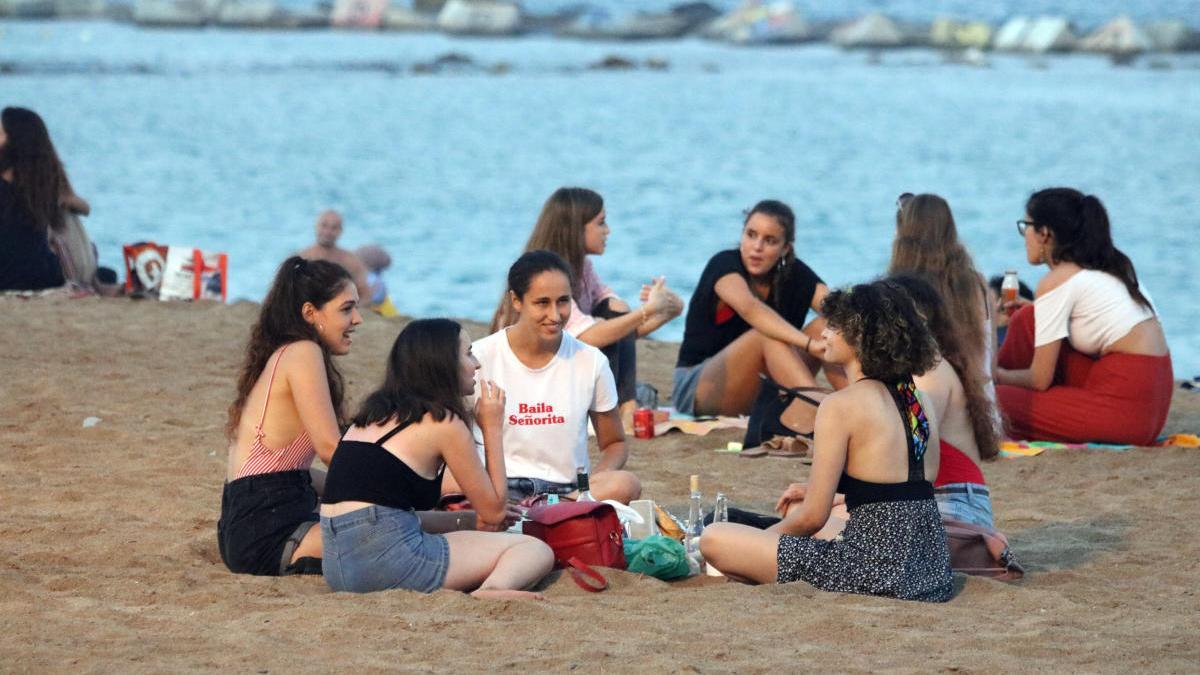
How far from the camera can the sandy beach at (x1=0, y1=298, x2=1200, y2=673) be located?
4230mm

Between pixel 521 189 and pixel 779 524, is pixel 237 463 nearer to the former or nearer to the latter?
pixel 779 524

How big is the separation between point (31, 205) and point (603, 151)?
113ft

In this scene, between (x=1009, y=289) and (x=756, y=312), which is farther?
(x=1009, y=289)

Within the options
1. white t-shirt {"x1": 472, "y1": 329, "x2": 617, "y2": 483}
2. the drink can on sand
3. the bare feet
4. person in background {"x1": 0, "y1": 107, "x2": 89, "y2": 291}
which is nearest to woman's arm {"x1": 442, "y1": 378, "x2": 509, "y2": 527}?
the bare feet

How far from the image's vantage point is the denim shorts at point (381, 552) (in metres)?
4.72

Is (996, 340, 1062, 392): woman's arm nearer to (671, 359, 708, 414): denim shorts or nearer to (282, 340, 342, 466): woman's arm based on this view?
(671, 359, 708, 414): denim shorts

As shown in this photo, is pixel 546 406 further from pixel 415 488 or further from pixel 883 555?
pixel 883 555

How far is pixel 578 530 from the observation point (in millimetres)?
5074

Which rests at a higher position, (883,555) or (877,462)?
(877,462)

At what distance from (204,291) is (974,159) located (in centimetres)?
3366

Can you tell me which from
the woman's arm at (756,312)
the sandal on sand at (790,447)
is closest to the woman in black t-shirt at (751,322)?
the woman's arm at (756,312)

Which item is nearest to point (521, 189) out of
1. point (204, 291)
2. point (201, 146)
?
point (201, 146)

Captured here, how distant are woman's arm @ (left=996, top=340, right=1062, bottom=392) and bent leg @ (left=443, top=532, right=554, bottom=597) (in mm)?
3357

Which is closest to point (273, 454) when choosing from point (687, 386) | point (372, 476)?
point (372, 476)
